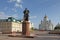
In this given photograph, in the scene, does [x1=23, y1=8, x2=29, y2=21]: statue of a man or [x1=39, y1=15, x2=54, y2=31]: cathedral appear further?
[x1=39, y1=15, x2=54, y2=31]: cathedral

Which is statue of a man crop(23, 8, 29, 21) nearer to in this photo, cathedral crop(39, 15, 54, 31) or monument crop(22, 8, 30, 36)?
monument crop(22, 8, 30, 36)

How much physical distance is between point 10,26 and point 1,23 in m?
5.35

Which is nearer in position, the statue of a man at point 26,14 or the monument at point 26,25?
the monument at point 26,25

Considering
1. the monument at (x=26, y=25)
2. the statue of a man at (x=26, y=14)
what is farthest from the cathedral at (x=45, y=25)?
the monument at (x=26, y=25)

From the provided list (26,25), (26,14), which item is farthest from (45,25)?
(26,25)

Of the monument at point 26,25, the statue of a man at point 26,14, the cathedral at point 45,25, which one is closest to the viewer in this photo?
the monument at point 26,25

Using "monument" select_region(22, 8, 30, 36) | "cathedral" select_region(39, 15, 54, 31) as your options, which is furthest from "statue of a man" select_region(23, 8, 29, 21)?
"cathedral" select_region(39, 15, 54, 31)

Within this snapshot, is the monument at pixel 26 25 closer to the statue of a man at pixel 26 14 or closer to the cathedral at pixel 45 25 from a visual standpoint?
the statue of a man at pixel 26 14

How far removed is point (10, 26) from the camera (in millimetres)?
95625

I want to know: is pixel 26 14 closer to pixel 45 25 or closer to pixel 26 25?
pixel 26 25

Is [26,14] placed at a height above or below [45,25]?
above

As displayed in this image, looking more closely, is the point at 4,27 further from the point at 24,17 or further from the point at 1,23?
the point at 24,17

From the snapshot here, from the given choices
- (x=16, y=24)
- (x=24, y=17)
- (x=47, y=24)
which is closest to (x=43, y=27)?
(x=47, y=24)

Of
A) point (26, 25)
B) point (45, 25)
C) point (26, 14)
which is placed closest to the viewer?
point (26, 25)
